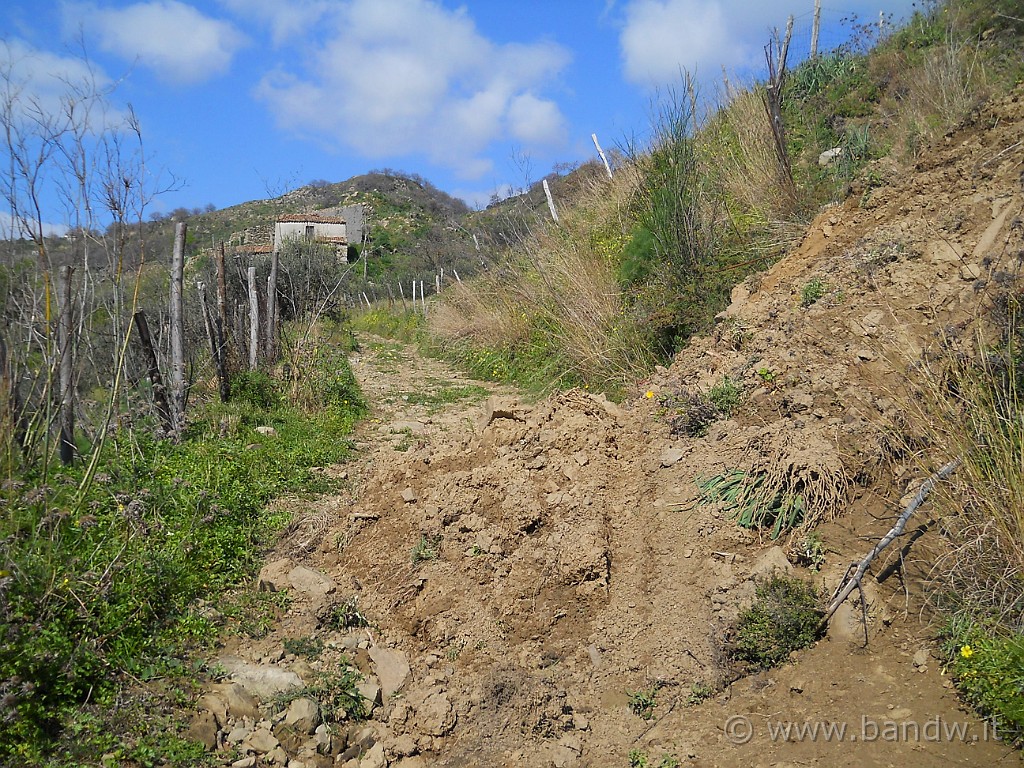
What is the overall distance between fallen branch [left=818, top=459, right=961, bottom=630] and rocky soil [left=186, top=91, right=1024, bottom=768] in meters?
0.06

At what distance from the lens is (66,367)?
4.80 m

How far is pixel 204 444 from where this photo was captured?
5809 mm

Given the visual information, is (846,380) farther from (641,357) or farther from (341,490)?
(341,490)

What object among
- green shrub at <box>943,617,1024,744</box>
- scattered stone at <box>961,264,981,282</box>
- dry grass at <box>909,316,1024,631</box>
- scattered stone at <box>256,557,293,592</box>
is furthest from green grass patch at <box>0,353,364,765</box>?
scattered stone at <box>961,264,981,282</box>

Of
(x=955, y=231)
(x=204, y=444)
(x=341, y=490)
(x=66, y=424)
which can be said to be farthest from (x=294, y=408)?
(x=955, y=231)

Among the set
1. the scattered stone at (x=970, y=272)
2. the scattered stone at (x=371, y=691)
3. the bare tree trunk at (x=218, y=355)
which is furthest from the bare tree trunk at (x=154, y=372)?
the scattered stone at (x=970, y=272)

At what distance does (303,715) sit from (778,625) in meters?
2.05

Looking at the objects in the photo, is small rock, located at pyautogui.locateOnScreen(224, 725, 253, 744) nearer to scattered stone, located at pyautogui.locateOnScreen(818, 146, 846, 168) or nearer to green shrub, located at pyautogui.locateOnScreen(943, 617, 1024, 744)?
green shrub, located at pyautogui.locateOnScreen(943, 617, 1024, 744)

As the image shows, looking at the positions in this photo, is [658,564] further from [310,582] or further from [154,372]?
[154,372]

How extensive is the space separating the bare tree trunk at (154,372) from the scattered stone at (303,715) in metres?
3.55

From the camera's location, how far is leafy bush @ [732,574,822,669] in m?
3.00

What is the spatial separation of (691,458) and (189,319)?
7830 millimetres

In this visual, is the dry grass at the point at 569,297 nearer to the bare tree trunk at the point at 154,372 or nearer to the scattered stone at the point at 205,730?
the bare tree trunk at the point at 154,372

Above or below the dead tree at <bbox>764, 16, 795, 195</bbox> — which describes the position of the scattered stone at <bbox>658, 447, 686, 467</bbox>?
below
